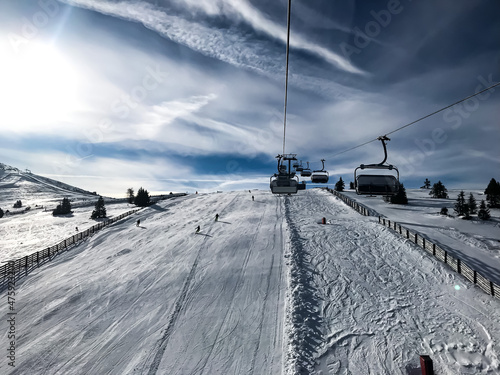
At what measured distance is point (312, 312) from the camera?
12180 mm

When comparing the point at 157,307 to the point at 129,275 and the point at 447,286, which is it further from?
the point at 447,286

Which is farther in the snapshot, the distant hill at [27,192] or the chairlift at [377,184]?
the distant hill at [27,192]

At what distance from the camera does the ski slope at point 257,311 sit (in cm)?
962

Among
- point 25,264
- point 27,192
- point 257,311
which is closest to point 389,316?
point 257,311

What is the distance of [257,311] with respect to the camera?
12398mm

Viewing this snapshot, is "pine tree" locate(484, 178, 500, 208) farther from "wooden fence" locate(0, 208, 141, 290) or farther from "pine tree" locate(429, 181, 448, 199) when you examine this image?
"wooden fence" locate(0, 208, 141, 290)

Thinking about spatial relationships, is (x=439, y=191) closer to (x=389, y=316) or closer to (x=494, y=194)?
(x=494, y=194)

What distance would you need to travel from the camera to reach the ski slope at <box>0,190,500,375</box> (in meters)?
9.62

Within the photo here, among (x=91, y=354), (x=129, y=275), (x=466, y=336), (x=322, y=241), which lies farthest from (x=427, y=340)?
(x=129, y=275)

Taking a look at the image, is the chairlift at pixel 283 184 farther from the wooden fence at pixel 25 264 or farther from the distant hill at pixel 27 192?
the distant hill at pixel 27 192

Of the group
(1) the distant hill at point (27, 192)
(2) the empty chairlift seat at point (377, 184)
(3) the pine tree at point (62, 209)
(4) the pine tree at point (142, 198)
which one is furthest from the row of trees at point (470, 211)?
(1) the distant hill at point (27, 192)

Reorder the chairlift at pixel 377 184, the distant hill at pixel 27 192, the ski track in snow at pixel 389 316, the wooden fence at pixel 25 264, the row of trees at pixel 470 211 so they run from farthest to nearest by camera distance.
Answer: the distant hill at pixel 27 192
the row of trees at pixel 470 211
the wooden fence at pixel 25 264
the chairlift at pixel 377 184
the ski track in snow at pixel 389 316

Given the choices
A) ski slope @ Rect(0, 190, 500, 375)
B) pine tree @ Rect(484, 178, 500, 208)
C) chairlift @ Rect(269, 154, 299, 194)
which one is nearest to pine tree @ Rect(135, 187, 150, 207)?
ski slope @ Rect(0, 190, 500, 375)

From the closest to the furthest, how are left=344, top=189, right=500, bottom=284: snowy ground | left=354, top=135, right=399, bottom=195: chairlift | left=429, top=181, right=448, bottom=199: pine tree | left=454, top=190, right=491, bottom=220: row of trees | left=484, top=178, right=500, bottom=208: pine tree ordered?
left=354, top=135, right=399, bottom=195: chairlift, left=344, top=189, right=500, bottom=284: snowy ground, left=454, top=190, right=491, bottom=220: row of trees, left=484, top=178, right=500, bottom=208: pine tree, left=429, top=181, right=448, bottom=199: pine tree
